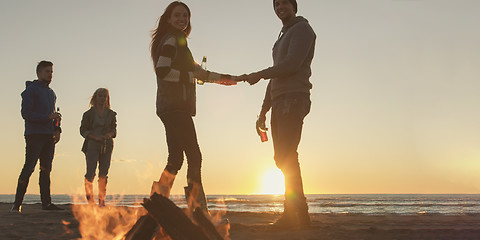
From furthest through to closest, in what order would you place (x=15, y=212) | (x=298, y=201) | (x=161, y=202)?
(x=15, y=212)
(x=298, y=201)
(x=161, y=202)

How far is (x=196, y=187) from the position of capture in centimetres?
441

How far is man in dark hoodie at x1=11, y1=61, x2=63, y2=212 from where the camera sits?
793 cm

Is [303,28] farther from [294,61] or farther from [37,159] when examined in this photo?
[37,159]

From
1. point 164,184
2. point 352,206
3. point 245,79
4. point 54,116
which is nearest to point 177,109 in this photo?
point 164,184

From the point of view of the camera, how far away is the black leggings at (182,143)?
4.48m

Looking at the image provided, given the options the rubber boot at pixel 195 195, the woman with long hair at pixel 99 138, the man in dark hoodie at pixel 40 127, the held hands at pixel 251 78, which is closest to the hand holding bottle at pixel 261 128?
the held hands at pixel 251 78

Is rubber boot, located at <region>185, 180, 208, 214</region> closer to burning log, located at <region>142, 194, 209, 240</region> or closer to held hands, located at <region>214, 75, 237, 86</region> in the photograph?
burning log, located at <region>142, 194, 209, 240</region>

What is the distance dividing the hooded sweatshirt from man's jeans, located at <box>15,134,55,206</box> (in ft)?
16.0

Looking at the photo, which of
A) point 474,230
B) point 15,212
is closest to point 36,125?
point 15,212

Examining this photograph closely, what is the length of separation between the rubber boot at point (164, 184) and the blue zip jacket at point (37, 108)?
15.2 ft

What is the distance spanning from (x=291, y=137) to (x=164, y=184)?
181cm

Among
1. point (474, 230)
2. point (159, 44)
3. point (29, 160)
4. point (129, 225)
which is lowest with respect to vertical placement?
point (474, 230)

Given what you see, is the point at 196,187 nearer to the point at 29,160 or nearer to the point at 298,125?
the point at 298,125

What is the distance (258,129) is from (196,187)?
229cm
